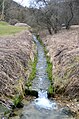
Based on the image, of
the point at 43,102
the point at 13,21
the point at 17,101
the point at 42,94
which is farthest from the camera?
the point at 13,21

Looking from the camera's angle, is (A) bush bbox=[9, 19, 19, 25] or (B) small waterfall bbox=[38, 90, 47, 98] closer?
A: (B) small waterfall bbox=[38, 90, 47, 98]

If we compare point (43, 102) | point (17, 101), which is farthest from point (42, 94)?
point (17, 101)

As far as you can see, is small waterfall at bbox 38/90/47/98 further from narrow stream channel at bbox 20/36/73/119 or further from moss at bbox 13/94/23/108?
moss at bbox 13/94/23/108

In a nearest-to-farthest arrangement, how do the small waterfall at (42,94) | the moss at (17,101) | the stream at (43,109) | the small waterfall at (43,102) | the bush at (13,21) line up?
1. the stream at (43,109)
2. the moss at (17,101)
3. the small waterfall at (43,102)
4. the small waterfall at (42,94)
5. the bush at (13,21)

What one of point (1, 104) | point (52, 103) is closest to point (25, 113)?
point (1, 104)

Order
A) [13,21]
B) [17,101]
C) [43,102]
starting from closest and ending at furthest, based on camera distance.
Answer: [17,101] → [43,102] → [13,21]

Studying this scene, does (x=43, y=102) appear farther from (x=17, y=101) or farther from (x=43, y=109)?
(x=17, y=101)

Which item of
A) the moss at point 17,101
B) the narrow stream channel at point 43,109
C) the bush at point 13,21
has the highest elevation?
the moss at point 17,101

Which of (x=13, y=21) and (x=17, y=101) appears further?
(x=13, y=21)

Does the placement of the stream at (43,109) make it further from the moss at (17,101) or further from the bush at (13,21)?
the bush at (13,21)

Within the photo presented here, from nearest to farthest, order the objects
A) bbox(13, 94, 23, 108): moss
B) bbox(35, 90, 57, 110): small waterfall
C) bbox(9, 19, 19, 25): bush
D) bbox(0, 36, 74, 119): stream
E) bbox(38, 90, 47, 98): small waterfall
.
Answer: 1. bbox(0, 36, 74, 119): stream
2. bbox(13, 94, 23, 108): moss
3. bbox(35, 90, 57, 110): small waterfall
4. bbox(38, 90, 47, 98): small waterfall
5. bbox(9, 19, 19, 25): bush

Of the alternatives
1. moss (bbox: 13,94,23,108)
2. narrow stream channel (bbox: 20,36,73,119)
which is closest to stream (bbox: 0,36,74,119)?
narrow stream channel (bbox: 20,36,73,119)

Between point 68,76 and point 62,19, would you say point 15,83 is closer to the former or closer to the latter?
point 68,76

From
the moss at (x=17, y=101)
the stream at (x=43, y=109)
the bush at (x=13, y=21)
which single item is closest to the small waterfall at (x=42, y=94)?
the stream at (x=43, y=109)
